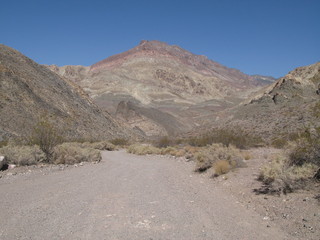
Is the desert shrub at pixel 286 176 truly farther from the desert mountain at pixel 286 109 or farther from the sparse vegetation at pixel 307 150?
the desert mountain at pixel 286 109

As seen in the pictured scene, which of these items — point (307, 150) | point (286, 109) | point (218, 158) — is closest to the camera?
point (307, 150)

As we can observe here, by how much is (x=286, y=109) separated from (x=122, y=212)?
3566 cm

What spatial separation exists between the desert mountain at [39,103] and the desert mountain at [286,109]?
21.0 meters

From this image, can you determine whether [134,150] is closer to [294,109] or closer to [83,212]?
[294,109]

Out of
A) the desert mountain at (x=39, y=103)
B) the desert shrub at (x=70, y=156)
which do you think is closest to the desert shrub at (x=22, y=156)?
the desert shrub at (x=70, y=156)

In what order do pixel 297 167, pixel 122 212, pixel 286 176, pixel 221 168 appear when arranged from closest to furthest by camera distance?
pixel 122 212, pixel 286 176, pixel 297 167, pixel 221 168

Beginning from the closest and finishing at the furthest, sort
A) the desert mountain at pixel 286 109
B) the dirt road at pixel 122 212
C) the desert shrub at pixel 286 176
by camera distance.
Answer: the dirt road at pixel 122 212
the desert shrub at pixel 286 176
the desert mountain at pixel 286 109

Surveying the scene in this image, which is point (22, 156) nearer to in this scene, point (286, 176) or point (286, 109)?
point (286, 176)

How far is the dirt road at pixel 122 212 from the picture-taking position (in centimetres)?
556

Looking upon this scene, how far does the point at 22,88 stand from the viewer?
130 ft

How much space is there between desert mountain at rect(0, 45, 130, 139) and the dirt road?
75.0ft

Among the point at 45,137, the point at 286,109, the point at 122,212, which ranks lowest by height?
the point at 122,212

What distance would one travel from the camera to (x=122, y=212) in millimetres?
6852

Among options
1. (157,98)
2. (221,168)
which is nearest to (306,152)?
(221,168)
